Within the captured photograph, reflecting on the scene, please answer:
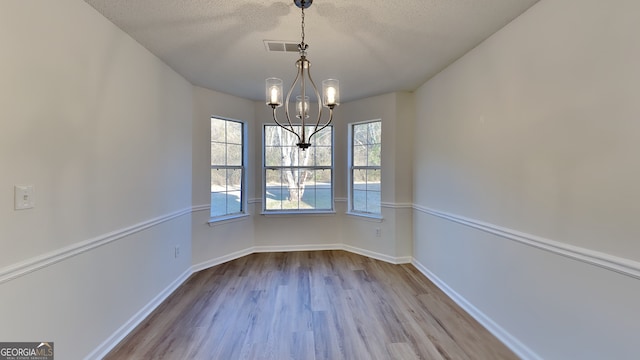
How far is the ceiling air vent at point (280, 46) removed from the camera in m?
2.43

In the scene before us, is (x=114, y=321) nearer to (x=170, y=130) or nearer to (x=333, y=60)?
(x=170, y=130)

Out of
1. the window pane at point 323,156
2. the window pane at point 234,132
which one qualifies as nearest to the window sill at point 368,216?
the window pane at point 323,156

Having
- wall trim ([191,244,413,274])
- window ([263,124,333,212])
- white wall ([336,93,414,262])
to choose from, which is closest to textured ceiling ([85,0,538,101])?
white wall ([336,93,414,262])

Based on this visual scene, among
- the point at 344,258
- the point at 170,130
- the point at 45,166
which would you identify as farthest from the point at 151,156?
the point at 344,258

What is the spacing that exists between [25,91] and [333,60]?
2.27 meters

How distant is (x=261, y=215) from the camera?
4.54 metres

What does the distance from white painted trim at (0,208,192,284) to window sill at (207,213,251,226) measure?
1.31 metres

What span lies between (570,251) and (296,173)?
3.58 meters

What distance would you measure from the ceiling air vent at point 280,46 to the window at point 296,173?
2045 mm

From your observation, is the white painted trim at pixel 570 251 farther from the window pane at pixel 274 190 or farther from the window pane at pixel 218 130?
the window pane at pixel 218 130

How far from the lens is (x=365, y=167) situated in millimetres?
4418

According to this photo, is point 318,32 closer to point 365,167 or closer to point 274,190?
point 365,167

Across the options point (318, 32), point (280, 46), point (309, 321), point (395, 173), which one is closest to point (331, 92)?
point (318, 32)

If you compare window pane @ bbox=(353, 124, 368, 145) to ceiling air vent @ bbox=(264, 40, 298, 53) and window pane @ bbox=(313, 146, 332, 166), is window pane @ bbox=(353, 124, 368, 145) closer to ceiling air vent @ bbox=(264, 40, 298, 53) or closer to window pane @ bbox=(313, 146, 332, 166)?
window pane @ bbox=(313, 146, 332, 166)
